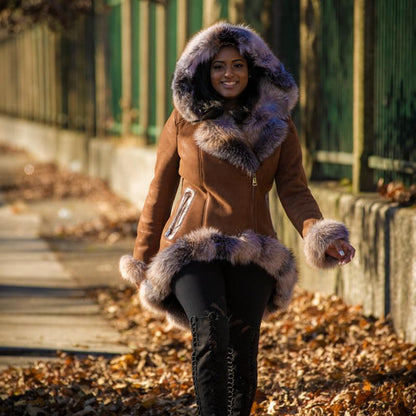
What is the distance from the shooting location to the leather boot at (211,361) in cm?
455

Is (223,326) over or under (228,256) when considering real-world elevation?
under

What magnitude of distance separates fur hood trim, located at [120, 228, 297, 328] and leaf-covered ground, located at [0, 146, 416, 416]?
0.80 m

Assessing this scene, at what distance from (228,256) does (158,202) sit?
46 cm

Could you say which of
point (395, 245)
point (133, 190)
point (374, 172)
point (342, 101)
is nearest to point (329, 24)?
point (342, 101)

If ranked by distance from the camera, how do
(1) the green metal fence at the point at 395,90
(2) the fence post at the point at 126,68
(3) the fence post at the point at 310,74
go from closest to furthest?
(1) the green metal fence at the point at 395,90 < (3) the fence post at the point at 310,74 < (2) the fence post at the point at 126,68

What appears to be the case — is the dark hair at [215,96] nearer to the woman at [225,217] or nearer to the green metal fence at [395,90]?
the woman at [225,217]

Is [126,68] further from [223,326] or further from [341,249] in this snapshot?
[223,326]

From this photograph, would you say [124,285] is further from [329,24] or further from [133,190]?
[133,190]

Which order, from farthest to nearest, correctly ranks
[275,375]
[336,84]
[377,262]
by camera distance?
[336,84] < [377,262] < [275,375]

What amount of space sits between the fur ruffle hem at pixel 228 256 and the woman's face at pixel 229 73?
2.25 feet

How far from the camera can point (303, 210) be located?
4844 millimetres

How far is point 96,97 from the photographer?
2147 cm

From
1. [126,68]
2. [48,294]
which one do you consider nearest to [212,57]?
[48,294]

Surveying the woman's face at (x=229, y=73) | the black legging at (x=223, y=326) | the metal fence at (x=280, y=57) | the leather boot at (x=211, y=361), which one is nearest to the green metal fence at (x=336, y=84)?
the metal fence at (x=280, y=57)
